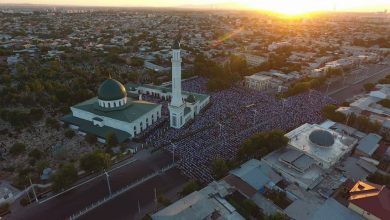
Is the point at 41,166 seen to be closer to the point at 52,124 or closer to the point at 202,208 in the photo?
the point at 52,124

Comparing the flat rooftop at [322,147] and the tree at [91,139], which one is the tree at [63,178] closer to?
the tree at [91,139]

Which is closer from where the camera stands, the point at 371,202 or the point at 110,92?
the point at 371,202

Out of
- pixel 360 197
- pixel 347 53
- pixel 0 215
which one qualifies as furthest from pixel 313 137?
pixel 347 53

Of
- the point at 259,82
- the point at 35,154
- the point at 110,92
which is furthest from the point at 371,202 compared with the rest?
the point at 259,82

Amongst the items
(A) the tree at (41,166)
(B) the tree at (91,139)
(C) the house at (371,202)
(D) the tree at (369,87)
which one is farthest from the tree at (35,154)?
(D) the tree at (369,87)

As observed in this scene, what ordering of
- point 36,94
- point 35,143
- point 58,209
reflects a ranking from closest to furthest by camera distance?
point 58,209 < point 35,143 < point 36,94

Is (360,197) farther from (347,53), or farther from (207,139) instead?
(347,53)

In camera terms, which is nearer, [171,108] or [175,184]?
[175,184]
